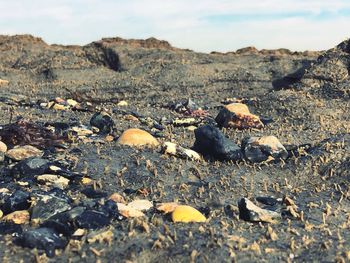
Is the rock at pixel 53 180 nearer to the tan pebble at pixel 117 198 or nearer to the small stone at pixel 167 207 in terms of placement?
the tan pebble at pixel 117 198

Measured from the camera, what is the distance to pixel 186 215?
368 cm

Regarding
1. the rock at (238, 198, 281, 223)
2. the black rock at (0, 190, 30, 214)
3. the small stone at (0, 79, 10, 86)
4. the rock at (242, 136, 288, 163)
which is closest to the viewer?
the rock at (238, 198, 281, 223)

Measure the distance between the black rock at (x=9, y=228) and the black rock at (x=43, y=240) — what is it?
0.55 feet

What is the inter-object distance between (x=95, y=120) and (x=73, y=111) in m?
2.02

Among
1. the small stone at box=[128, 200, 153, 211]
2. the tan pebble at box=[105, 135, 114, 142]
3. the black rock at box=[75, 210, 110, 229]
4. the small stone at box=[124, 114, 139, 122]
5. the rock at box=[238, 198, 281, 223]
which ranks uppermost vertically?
the tan pebble at box=[105, 135, 114, 142]

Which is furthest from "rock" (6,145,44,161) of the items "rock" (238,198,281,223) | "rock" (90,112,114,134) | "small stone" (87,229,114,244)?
"rock" (238,198,281,223)

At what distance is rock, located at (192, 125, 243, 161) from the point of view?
5.21 m

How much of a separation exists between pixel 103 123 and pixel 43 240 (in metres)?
3.87

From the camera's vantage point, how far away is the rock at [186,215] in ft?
12.0

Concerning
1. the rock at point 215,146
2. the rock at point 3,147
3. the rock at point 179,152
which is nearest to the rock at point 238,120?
the rock at point 215,146

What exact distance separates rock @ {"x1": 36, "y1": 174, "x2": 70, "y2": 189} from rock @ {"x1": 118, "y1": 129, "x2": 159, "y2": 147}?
1277 mm

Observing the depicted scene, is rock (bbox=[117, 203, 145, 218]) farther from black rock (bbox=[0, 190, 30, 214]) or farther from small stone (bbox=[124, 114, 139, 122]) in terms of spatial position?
small stone (bbox=[124, 114, 139, 122])

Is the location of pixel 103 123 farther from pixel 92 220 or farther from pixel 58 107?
pixel 92 220

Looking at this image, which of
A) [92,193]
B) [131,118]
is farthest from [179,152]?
[131,118]
